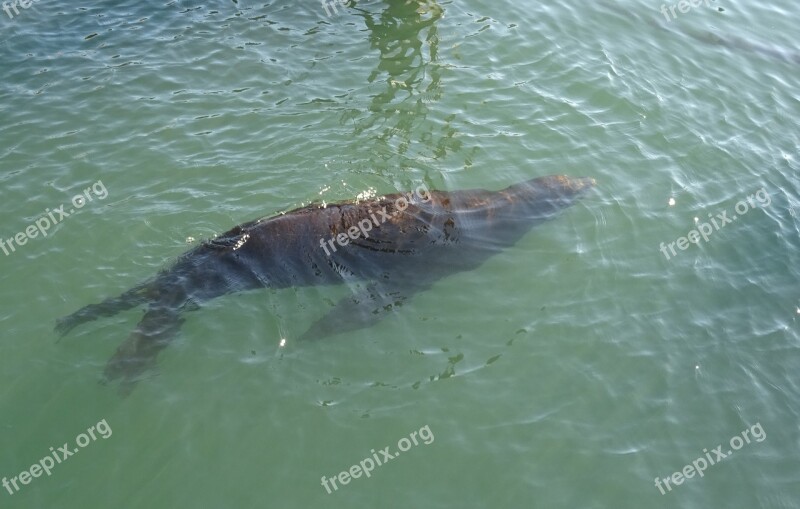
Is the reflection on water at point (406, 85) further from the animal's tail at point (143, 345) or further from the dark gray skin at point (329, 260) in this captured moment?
the animal's tail at point (143, 345)

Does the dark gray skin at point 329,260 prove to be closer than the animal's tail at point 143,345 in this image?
No

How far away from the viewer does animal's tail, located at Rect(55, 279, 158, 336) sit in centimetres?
921

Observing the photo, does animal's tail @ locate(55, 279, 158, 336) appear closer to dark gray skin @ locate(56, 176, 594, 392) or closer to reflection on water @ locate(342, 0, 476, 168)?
dark gray skin @ locate(56, 176, 594, 392)

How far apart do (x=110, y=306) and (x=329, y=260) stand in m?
3.08

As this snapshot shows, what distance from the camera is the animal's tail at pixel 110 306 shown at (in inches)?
363

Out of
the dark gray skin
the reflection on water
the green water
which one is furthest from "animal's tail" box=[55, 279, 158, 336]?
the reflection on water

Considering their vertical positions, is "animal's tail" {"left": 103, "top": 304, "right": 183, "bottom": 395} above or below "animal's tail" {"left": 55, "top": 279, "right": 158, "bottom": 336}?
below

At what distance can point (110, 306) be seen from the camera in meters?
9.45

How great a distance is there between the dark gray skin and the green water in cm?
23

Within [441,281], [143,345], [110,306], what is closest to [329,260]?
[441,281]

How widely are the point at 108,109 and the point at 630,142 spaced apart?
9.93 metres

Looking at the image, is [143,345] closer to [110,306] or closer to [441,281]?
[110,306]

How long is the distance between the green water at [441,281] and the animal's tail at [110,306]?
0.55 feet

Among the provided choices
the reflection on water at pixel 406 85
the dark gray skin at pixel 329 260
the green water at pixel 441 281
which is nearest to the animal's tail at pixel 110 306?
the dark gray skin at pixel 329 260
